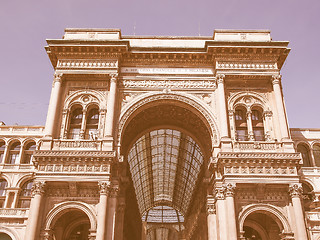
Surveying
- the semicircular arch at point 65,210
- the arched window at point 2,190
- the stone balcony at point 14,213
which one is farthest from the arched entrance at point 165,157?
the arched window at point 2,190

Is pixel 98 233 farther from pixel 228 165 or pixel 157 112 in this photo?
pixel 157 112

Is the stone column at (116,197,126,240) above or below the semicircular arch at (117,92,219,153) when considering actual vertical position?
below

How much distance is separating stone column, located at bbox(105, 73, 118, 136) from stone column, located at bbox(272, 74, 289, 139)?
13084mm

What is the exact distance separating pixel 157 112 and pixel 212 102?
5396 mm

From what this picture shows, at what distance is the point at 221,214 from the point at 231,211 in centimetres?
102

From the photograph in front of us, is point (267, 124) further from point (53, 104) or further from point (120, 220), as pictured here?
point (53, 104)

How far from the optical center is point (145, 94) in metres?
28.9

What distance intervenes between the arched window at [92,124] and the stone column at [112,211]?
4.57m

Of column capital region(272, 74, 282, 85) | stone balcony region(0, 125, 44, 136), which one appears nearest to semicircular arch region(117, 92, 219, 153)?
column capital region(272, 74, 282, 85)

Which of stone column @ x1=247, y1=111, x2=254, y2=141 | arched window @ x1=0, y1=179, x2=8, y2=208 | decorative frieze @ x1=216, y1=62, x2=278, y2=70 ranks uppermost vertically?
decorative frieze @ x1=216, y1=62, x2=278, y2=70

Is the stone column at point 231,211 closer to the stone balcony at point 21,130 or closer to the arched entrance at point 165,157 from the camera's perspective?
the arched entrance at point 165,157

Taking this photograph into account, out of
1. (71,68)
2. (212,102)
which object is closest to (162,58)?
(212,102)

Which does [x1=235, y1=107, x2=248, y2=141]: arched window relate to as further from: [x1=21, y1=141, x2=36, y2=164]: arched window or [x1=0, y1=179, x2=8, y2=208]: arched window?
[x1=0, y1=179, x2=8, y2=208]: arched window

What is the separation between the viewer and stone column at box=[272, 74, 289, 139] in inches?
1037
